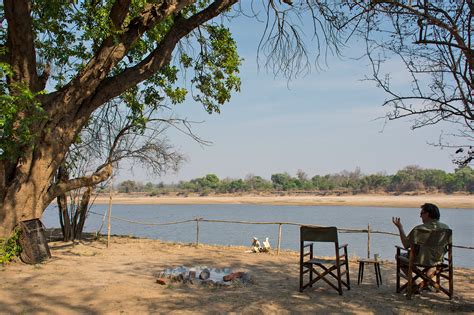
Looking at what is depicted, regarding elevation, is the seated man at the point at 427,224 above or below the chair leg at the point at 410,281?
above

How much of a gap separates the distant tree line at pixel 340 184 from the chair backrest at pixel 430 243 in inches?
1733

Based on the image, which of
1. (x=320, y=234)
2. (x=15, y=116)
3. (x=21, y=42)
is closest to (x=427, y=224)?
(x=320, y=234)

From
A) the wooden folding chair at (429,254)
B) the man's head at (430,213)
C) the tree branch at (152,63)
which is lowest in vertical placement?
the wooden folding chair at (429,254)

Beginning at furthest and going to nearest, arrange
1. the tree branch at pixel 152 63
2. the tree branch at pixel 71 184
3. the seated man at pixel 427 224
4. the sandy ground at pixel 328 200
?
the sandy ground at pixel 328 200
the tree branch at pixel 71 184
the tree branch at pixel 152 63
the seated man at pixel 427 224

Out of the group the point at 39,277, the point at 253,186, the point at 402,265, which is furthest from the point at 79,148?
the point at 253,186

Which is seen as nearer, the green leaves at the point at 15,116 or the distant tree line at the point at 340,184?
the green leaves at the point at 15,116

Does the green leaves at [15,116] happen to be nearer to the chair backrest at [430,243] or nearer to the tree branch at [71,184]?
the tree branch at [71,184]

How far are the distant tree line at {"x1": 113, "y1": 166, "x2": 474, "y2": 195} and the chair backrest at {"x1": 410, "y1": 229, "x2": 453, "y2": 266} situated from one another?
1733 inches

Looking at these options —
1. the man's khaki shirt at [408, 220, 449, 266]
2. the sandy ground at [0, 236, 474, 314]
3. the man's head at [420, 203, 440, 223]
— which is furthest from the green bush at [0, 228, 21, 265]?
the man's head at [420, 203, 440, 223]

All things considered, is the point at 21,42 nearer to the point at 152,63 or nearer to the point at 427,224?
the point at 152,63

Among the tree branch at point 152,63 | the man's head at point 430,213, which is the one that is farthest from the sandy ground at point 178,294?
the tree branch at point 152,63

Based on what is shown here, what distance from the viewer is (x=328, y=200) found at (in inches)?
2382

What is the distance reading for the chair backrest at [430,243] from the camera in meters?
5.48

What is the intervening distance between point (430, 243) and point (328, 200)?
184 feet
